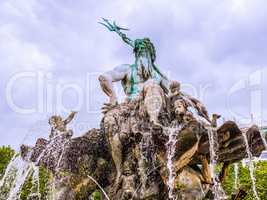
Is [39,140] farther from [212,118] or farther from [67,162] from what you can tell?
[212,118]

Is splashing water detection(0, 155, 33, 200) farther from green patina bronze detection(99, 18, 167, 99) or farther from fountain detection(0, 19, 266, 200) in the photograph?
green patina bronze detection(99, 18, 167, 99)

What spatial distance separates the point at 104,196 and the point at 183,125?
2.07 metres

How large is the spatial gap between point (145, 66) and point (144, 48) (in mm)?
384

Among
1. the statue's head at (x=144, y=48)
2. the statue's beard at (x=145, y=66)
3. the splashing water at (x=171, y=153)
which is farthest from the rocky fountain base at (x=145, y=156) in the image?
the statue's head at (x=144, y=48)

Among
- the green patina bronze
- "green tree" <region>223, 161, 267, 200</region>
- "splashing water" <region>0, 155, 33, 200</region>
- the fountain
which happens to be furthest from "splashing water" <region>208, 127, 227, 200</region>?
"green tree" <region>223, 161, 267, 200</region>

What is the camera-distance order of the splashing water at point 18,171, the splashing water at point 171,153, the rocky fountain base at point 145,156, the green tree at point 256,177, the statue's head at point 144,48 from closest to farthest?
the splashing water at point 171,153
the rocky fountain base at point 145,156
the splashing water at point 18,171
the statue's head at point 144,48
the green tree at point 256,177

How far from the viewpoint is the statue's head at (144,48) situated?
33.6 feet

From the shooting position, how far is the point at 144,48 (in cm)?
1026

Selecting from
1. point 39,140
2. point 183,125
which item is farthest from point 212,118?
point 39,140

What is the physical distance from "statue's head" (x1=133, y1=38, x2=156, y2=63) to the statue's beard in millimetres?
81

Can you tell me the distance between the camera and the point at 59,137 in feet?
31.3

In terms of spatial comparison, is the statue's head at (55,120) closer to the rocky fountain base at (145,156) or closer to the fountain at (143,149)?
the fountain at (143,149)

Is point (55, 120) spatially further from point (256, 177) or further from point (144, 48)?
point (256, 177)

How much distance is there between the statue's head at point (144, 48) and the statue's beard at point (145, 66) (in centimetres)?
8
